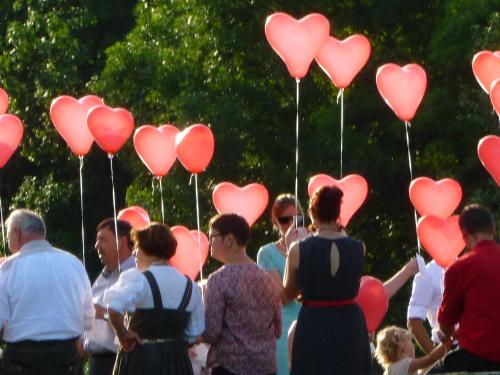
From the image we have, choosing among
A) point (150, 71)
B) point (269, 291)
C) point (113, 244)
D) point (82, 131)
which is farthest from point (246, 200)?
point (150, 71)

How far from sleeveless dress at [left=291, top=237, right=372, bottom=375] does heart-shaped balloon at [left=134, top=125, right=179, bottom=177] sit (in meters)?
3.35

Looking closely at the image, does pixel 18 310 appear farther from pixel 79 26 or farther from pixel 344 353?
pixel 79 26

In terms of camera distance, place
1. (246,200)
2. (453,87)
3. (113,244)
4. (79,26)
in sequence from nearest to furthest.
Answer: (113,244) < (246,200) < (453,87) < (79,26)

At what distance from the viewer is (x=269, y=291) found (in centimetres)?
862

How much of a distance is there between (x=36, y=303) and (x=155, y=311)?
0.83 metres

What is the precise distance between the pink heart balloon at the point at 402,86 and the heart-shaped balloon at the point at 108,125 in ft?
5.87

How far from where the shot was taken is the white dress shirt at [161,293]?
833 centimetres

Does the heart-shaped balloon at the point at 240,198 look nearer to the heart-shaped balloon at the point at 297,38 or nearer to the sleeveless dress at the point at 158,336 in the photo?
the heart-shaped balloon at the point at 297,38

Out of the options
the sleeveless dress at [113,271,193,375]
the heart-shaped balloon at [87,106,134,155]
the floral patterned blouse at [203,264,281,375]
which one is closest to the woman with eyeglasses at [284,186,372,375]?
the floral patterned blouse at [203,264,281,375]

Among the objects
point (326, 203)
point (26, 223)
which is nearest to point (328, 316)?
point (326, 203)

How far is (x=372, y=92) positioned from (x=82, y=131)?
1026 cm

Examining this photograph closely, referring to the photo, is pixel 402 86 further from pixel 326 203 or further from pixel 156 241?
pixel 156 241

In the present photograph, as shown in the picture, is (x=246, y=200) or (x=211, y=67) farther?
(x=211, y=67)

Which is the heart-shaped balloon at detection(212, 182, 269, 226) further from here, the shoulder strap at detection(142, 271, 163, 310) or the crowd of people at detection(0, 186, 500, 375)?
the shoulder strap at detection(142, 271, 163, 310)
